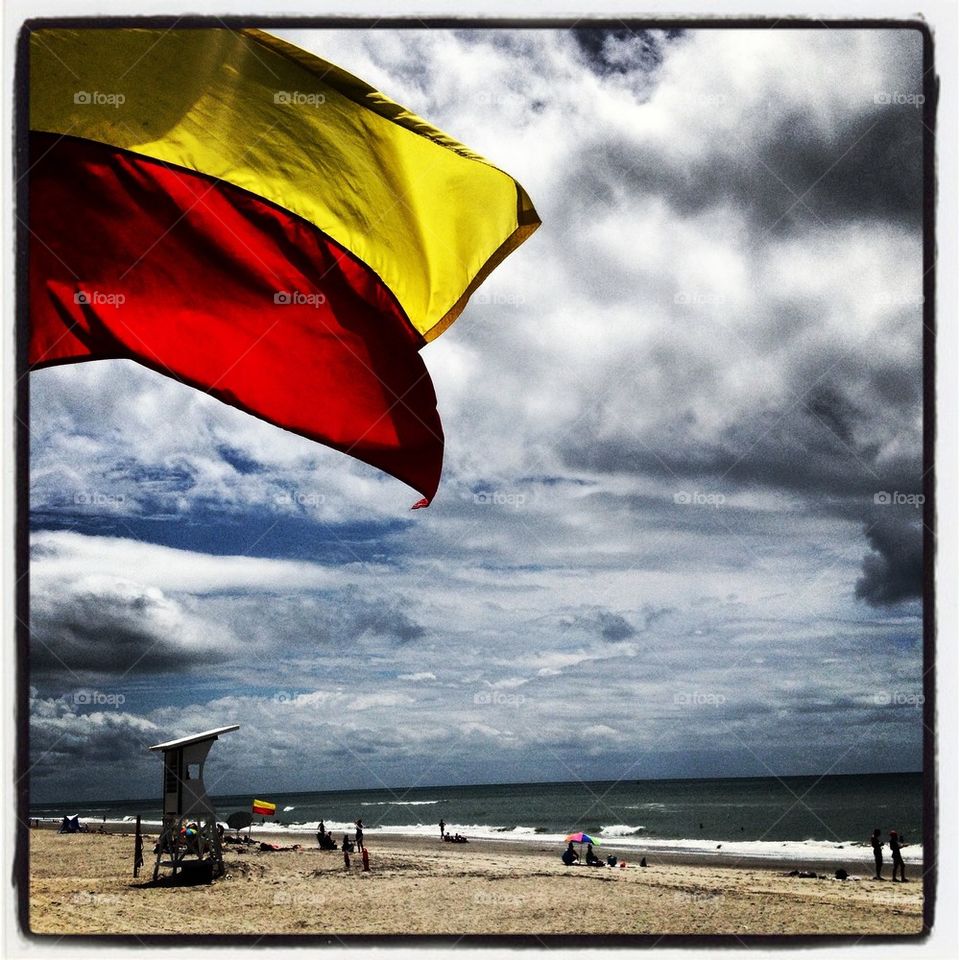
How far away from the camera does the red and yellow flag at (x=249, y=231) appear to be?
22.3ft

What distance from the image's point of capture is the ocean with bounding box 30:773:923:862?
3097 centimetres

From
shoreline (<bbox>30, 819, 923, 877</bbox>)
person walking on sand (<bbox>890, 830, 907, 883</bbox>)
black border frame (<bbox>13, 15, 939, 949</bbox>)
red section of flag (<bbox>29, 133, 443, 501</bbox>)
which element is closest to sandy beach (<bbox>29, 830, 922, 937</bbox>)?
black border frame (<bbox>13, 15, 939, 949</bbox>)

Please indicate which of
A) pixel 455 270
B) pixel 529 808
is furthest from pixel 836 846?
pixel 455 270

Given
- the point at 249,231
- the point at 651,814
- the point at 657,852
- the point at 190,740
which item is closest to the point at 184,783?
the point at 190,740

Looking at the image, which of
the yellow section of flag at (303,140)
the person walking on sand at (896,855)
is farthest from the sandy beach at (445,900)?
the yellow section of flag at (303,140)

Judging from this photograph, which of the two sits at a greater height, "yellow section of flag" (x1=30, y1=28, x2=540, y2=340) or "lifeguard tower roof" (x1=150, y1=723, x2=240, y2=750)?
"yellow section of flag" (x1=30, y1=28, x2=540, y2=340)

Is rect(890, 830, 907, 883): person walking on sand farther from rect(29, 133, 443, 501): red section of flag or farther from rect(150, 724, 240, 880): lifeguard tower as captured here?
rect(29, 133, 443, 501): red section of flag

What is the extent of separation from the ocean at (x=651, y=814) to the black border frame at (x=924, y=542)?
566 inches

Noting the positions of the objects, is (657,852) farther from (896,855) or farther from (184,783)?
(184,783)

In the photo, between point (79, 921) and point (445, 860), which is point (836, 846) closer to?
point (445, 860)

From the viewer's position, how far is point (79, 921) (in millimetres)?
8094

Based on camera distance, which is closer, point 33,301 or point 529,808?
point 33,301

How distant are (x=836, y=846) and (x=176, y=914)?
2226 centimetres

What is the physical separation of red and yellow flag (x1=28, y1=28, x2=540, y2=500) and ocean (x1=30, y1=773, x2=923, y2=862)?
1732cm
